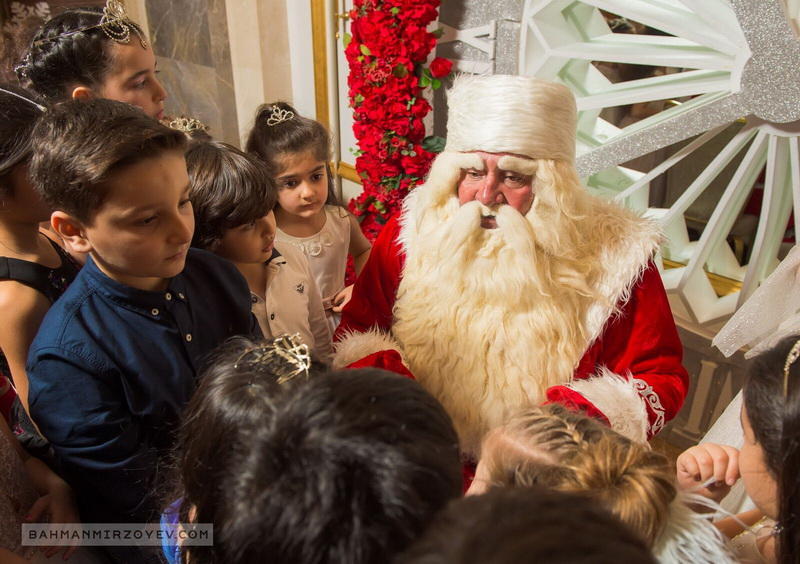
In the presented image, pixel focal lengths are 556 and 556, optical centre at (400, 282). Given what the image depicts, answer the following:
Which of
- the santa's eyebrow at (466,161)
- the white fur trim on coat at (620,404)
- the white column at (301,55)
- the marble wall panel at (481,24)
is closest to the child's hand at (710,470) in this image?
the white fur trim on coat at (620,404)

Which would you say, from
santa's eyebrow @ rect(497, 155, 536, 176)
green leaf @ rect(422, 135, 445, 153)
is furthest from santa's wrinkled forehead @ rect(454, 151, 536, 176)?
green leaf @ rect(422, 135, 445, 153)

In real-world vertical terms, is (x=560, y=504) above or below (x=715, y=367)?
above

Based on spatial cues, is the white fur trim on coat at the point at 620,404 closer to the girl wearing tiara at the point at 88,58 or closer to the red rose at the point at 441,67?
the girl wearing tiara at the point at 88,58

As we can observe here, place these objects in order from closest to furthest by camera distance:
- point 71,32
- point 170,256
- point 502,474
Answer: point 502,474, point 170,256, point 71,32

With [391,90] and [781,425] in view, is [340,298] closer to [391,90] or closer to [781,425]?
[391,90]

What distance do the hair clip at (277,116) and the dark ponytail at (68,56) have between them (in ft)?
2.04

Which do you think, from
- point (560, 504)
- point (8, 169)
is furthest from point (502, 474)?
point (8, 169)

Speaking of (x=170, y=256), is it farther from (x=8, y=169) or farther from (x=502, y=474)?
(x=502, y=474)

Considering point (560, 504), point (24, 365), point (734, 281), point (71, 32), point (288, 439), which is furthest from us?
point (734, 281)

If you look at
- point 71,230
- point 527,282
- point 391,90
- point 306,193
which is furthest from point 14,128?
point 391,90

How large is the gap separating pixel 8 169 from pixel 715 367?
275 centimetres

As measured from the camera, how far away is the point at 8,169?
4.59 feet

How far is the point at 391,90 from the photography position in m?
3.06

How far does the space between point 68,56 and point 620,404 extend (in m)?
2.18
